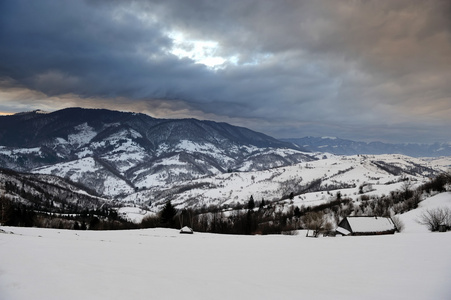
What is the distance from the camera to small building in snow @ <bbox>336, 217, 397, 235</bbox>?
284 feet

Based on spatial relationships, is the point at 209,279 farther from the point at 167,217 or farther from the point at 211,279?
the point at 167,217

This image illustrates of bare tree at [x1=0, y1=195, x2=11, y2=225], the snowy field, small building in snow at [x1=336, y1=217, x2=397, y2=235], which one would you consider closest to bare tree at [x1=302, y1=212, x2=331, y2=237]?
small building in snow at [x1=336, y1=217, x2=397, y2=235]

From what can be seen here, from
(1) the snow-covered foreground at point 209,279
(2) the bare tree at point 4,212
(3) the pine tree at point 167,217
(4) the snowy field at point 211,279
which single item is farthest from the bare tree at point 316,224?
(2) the bare tree at point 4,212

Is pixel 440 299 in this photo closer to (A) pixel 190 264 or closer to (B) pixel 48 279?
(A) pixel 190 264

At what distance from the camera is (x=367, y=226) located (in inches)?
3506

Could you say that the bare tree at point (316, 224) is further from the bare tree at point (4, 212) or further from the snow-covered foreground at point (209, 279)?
the bare tree at point (4, 212)

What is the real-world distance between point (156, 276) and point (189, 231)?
57214 millimetres

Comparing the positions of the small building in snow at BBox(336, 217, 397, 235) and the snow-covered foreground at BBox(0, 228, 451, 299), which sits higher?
the snow-covered foreground at BBox(0, 228, 451, 299)

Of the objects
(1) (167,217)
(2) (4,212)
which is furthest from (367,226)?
(2) (4,212)

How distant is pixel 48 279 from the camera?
14547 mm

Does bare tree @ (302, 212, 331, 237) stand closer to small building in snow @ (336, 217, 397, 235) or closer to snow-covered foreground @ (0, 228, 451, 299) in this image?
small building in snow @ (336, 217, 397, 235)

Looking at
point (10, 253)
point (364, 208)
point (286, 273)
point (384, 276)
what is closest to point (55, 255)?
point (10, 253)

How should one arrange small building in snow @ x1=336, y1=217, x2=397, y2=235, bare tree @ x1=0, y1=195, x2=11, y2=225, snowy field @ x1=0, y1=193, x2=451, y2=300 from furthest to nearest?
small building in snow @ x1=336, y1=217, x2=397, y2=235, bare tree @ x1=0, y1=195, x2=11, y2=225, snowy field @ x1=0, y1=193, x2=451, y2=300

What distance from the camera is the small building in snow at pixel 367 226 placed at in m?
86.5
